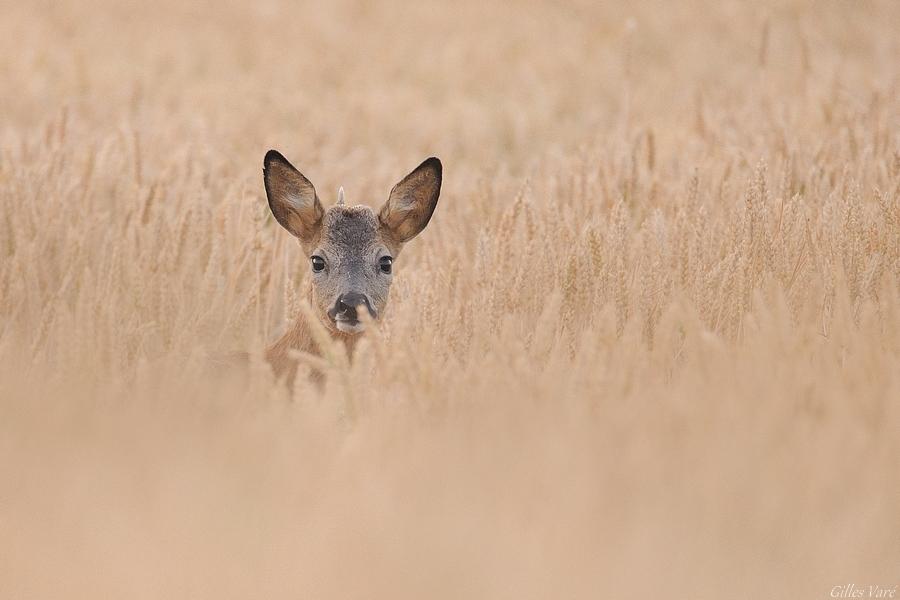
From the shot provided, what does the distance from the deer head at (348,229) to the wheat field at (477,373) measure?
22 centimetres

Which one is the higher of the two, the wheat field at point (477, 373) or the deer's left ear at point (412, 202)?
Result: the deer's left ear at point (412, 202)

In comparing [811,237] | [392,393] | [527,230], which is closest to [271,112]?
[527,230]

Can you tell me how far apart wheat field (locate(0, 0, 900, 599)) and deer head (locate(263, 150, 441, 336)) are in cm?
22

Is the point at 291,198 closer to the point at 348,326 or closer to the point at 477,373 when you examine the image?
the point at 348,326

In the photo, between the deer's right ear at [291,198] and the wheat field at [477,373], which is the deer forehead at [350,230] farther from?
the wheat field at [477,373]

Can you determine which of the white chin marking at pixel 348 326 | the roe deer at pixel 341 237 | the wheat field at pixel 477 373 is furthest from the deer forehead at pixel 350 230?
the white chin marking at pixel 348 326

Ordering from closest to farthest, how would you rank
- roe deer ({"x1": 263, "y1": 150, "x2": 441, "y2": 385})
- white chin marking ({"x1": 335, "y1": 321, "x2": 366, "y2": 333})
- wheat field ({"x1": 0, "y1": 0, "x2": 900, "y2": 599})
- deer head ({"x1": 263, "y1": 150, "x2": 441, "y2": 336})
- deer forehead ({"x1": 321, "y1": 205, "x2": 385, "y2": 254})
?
wheat field ({"x1": 0, "y1": 0, "x2": 900, "y2": 599})
white chin marking ({"x1": 335, "y1": 321, "x2": 366, "y2": 333})
roe deer ({"x1": 263, "y1": 150, "x2": 441, "y2": 385})
deer head ({"x1": 263, "y1": 150, "x2": 441, "y2": 336})
deer forehead ({"x1": 321, "y1": 205, "x2": 385, "y2": 254})

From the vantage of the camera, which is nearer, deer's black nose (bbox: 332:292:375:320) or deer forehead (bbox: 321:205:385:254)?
deer's black nose (bbox: 332:292:375:320)

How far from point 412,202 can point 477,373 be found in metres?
2.48

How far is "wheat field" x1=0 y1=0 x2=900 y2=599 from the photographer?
295 cm

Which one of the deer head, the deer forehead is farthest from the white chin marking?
the deer forehead

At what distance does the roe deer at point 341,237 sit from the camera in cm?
627

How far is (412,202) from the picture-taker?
671cm

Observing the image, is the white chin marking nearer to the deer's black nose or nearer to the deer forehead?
the deer's black nose
